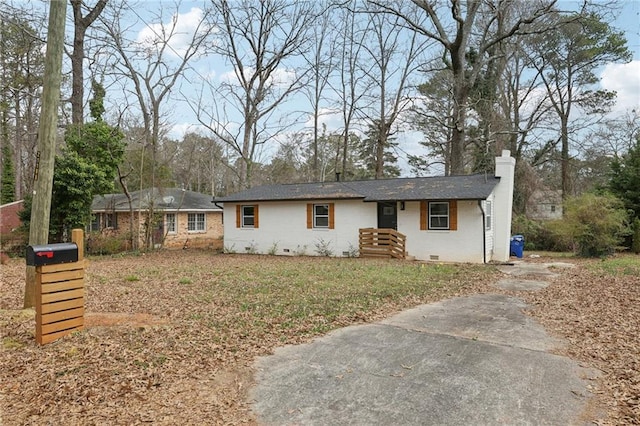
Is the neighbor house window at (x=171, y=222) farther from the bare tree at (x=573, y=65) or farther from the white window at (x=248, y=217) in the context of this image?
the bare tree at (x=573, y=65)

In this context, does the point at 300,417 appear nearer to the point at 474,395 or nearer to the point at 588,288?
the point at 474,395

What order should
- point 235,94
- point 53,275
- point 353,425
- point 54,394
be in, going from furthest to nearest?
point 235,94, point 53,275, point 54,394, point 353,425

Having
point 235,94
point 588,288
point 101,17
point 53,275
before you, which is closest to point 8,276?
point 53,275

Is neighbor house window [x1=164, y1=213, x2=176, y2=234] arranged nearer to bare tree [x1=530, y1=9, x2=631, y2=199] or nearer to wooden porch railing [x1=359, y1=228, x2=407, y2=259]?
wooden porch railing [x1=359, y1=228, x2=407, y2=259]

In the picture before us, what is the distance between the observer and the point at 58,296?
4.60 m

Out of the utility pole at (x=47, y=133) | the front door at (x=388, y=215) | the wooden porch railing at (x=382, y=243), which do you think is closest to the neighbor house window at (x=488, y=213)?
the wooden porch railing at (x=382, y=243)

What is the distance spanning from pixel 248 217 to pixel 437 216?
8471 mm

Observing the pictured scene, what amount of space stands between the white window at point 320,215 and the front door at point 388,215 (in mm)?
2262

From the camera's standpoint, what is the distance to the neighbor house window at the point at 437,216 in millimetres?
13797

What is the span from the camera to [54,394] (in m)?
3.43

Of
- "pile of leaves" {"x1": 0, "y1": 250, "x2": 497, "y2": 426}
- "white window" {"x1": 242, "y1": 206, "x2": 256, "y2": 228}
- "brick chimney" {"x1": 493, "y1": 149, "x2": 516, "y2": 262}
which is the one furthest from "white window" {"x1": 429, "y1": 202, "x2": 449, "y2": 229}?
"white window" {"x1": 242, "y1": 206, "x2": 256, "y2": 228}

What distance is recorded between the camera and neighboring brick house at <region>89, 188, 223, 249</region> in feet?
62.7

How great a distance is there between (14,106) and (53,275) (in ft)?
65.7

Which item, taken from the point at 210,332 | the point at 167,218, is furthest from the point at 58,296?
the point at 167,218
